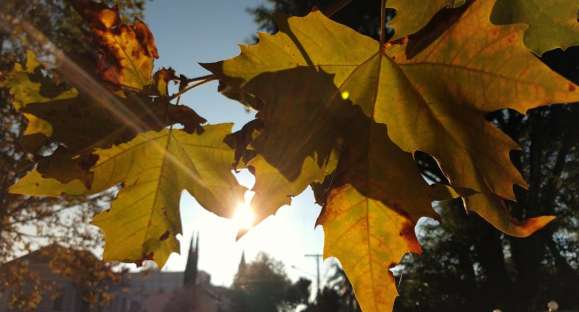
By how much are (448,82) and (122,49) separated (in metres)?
0.48

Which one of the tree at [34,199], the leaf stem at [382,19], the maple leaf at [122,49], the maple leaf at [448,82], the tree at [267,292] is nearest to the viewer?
the maple leaf at [448,82]

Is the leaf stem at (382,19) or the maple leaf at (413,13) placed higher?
the leaf stem at (382,19)

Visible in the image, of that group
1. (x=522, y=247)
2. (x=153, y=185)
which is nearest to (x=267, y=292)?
(x=522, y=247)

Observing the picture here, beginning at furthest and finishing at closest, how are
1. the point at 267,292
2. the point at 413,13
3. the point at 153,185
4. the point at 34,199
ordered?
1. the point at 267,292
2. the point at 34,199
3. the point at 153,185
4. the point at 413,13

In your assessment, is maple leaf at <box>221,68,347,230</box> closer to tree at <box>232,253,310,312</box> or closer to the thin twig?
the thin twig

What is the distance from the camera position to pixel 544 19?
0.71 m

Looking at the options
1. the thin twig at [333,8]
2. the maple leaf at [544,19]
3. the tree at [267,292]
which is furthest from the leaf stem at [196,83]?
the tree at [267,292]

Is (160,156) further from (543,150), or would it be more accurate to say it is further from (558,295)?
(558,295)

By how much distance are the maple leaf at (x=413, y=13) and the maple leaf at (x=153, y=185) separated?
1.14 feet

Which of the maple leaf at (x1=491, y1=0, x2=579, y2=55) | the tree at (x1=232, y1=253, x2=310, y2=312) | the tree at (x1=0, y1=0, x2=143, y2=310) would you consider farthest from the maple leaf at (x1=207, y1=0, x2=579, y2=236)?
the tree at (x1=232, y1=253, x2=310, y2=312)

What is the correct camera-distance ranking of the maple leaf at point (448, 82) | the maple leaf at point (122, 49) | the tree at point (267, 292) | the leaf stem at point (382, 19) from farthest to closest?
the tree at point (267, 292)
the maple leaf at point (122, 49)
the leaf stem at point (382, 19)
the maple leaf at point (448, 82)

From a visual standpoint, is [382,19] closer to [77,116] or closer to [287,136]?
[287,136]

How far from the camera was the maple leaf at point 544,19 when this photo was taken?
2.24ft

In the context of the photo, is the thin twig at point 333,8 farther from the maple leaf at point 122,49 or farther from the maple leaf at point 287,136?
the maple leaf at point 122,49
